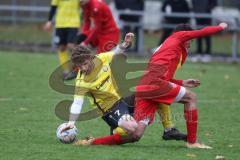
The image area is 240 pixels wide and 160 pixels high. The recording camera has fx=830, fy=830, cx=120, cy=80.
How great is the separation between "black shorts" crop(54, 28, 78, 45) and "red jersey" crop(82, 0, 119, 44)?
1141mm

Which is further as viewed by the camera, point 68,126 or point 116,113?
point 116,113

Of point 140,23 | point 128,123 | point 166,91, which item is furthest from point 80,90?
point 140,23

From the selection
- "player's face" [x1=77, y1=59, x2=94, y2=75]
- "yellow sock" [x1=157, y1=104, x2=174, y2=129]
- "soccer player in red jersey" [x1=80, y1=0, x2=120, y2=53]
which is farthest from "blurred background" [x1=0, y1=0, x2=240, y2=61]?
"player's face" [x1=77, y1=59, x2=94, y2=75]

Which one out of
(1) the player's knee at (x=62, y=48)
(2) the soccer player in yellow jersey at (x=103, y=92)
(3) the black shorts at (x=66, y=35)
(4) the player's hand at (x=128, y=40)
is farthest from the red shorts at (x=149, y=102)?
(3) the black shorts at (x=66, y=35)

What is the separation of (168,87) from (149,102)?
11.4 inches

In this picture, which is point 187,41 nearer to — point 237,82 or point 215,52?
point 237,82

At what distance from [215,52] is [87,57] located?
1538 centimetres

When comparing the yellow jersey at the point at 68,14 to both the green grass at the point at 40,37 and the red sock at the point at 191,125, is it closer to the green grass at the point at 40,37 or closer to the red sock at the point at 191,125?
the green grass at the point at 40,37

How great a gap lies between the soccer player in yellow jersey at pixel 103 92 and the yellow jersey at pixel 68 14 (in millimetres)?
7579

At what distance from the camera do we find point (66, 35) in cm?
1720

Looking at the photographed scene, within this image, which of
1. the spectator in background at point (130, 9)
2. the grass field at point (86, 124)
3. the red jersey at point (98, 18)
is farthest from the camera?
the spectator in background at point (130, 9)

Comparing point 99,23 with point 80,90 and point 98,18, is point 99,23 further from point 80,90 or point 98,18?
point 80,90

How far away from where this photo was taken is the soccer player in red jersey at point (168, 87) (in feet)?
30.4

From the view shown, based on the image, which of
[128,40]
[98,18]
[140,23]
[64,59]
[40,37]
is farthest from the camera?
[40,37]
